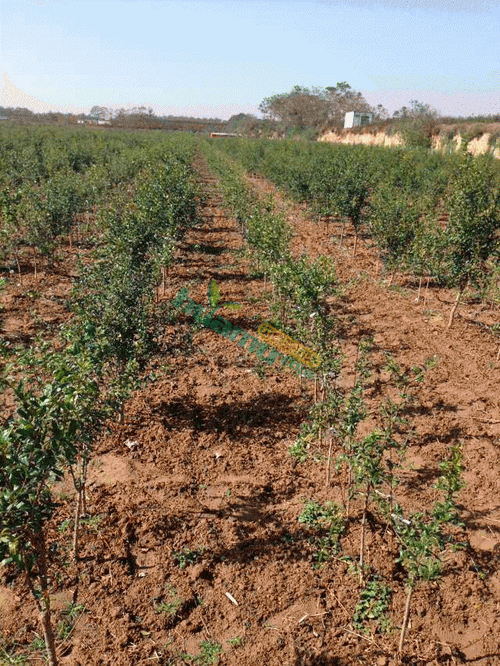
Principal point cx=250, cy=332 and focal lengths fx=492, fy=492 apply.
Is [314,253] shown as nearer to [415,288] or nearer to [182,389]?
[415,288]

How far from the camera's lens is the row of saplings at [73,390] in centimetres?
272

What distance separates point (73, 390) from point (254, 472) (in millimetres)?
3629

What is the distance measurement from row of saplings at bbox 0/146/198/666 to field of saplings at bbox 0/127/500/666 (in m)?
0.02

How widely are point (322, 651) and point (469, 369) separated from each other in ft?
18.3

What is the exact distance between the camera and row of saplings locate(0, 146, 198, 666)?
2.72 meters

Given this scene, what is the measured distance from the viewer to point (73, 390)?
2.86m

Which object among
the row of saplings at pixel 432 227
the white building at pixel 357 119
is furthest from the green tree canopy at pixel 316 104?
the row of saplings at pixel 432 227

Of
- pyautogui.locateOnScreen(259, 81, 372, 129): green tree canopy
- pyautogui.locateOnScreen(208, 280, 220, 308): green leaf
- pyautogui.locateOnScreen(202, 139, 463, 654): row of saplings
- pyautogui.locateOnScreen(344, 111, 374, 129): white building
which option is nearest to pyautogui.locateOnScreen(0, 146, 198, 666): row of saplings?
pyautogui.locateOnScreen(208, 280, 220, 308): green leaf

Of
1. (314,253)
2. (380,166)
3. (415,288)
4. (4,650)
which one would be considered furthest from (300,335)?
(380,166)

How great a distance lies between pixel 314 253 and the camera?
14.8 metres

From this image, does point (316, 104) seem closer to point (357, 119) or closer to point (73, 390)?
point (357, 119)

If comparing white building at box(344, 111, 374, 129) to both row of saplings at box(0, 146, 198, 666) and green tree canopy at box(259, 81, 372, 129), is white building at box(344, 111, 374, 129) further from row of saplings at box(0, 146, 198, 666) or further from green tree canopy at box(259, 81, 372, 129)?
row of saplings at box(0, 146, 198, 666)

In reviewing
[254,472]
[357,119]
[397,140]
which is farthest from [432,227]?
[357,119]

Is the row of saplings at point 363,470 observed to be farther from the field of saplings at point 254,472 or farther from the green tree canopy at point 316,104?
the green tree canopy at point 316,104
